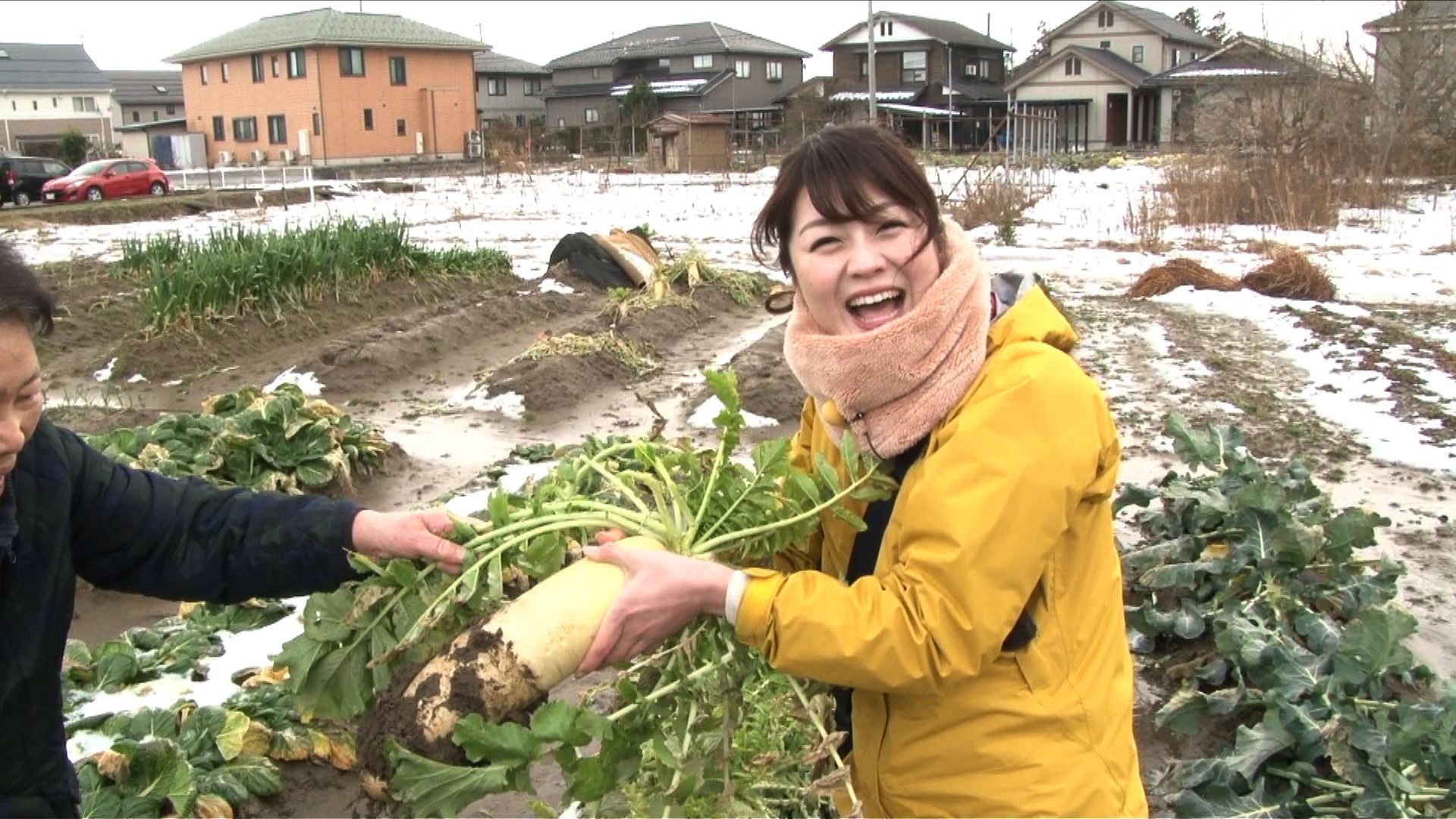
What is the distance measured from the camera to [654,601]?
1.74m

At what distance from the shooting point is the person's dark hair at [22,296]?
1621 millimetres

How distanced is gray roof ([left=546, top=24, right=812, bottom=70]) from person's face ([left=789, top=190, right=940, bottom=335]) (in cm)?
5761

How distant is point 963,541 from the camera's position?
1.56 m

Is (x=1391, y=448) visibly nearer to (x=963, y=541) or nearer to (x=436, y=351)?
(x=963, y=541)

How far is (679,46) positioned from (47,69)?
105 ft

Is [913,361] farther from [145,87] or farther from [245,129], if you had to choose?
[145,87]

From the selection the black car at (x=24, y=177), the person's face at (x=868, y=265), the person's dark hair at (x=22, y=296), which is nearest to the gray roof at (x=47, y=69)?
the black car at (x=24, y=177)

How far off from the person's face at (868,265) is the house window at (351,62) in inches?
1895

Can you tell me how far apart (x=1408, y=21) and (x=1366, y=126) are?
1.97m

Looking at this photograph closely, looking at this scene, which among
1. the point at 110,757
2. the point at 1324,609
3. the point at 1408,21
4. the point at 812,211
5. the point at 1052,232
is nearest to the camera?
the point at 812,211

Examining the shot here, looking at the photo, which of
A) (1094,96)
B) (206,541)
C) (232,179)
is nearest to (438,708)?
(206,541)

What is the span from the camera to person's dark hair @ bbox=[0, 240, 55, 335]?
1.62m

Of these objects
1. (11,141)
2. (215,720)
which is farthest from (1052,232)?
(11,141)

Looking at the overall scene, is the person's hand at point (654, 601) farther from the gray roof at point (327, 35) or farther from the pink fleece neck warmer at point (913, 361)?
the gray roof at point (327, 35)
